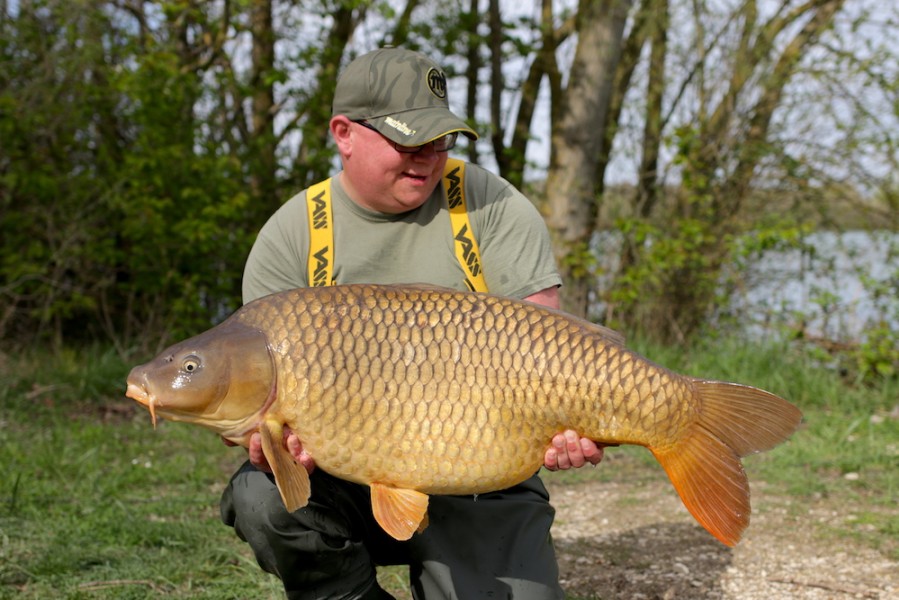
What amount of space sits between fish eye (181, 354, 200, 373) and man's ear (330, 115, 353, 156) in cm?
60

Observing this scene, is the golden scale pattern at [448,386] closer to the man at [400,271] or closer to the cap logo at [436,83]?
the man at [400,271]

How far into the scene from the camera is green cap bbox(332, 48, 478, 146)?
1.84 metres

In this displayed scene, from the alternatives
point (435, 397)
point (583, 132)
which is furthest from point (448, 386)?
point (583, 132)

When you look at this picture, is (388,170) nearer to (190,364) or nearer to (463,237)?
(463,237)

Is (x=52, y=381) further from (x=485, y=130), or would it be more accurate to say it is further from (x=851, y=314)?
(x=851, y=314)

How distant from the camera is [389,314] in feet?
5.24

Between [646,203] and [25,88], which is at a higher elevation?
[25,88]

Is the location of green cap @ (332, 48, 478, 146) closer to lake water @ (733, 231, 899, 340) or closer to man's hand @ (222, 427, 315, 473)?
man's hand @ (222, 427, 315, 473)

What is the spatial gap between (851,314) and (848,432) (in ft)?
4.00

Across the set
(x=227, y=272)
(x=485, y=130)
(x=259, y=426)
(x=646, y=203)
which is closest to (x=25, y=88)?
(x=227, y=272)

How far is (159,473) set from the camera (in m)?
3.21

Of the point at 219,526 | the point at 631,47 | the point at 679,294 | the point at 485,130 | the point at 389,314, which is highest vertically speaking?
the point at 631,47

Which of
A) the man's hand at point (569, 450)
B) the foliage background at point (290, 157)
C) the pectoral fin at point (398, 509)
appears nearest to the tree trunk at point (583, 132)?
the foliage background at point (290, 157)

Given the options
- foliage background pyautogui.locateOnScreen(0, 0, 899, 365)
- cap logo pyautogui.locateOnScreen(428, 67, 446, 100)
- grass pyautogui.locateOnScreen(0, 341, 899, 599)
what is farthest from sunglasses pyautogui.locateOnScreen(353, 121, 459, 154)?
foliage background pyautogui.locateOnScreen(0, 0, 899, 365)
